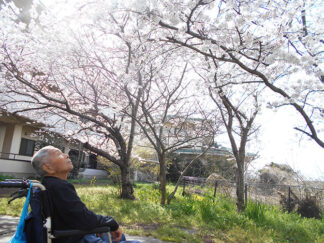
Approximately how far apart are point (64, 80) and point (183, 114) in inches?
186

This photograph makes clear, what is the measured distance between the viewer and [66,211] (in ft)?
5.79

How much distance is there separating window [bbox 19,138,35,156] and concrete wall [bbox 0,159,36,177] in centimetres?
122

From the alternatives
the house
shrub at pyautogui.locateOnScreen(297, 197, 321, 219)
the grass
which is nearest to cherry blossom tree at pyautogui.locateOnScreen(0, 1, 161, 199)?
the grass

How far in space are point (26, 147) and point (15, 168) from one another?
2315 millimetres

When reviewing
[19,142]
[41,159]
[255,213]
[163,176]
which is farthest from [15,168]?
[41,159]

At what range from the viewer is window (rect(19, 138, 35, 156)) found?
14.2 meters

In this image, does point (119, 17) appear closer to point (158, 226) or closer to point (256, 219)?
point (158, 226)

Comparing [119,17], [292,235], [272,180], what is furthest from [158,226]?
[272,180]

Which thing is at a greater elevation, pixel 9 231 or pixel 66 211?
pixel 66 211

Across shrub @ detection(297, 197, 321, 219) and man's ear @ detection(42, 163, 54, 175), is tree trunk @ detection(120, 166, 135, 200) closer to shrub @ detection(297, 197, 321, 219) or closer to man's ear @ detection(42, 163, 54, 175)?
shrub @ detection(297, 197, 321, 219)

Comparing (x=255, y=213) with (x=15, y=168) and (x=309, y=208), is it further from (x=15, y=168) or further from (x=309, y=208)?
(x=15, y=168)

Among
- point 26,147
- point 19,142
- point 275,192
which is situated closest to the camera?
point 275,192

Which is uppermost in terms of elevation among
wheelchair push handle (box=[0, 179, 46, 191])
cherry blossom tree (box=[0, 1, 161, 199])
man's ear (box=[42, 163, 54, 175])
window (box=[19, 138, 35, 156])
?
cherry blossom tree (box=[0, 1, 161, 199])

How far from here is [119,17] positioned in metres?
6.25
